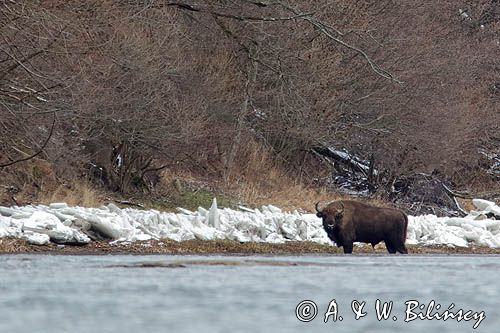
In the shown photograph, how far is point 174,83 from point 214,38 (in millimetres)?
4077

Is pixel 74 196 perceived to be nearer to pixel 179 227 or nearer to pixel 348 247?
pixel 179 227

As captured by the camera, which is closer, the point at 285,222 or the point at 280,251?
the point at 280,251

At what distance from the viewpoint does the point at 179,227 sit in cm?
2122

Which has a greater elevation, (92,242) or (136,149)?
(136,149)

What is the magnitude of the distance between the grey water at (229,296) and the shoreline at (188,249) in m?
3.65

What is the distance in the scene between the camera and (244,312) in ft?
28.6

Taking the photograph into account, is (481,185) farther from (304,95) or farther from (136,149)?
(136,149)

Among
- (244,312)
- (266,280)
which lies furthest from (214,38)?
(244,312)

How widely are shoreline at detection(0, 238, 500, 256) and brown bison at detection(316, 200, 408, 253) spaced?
0.34m

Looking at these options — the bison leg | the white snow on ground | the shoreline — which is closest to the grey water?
the shoreline

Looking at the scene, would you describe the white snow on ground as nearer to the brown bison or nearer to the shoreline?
the shoreline

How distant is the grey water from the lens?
811 cm

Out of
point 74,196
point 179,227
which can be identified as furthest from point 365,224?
point 74,196

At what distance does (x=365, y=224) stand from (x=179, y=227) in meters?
3.90
